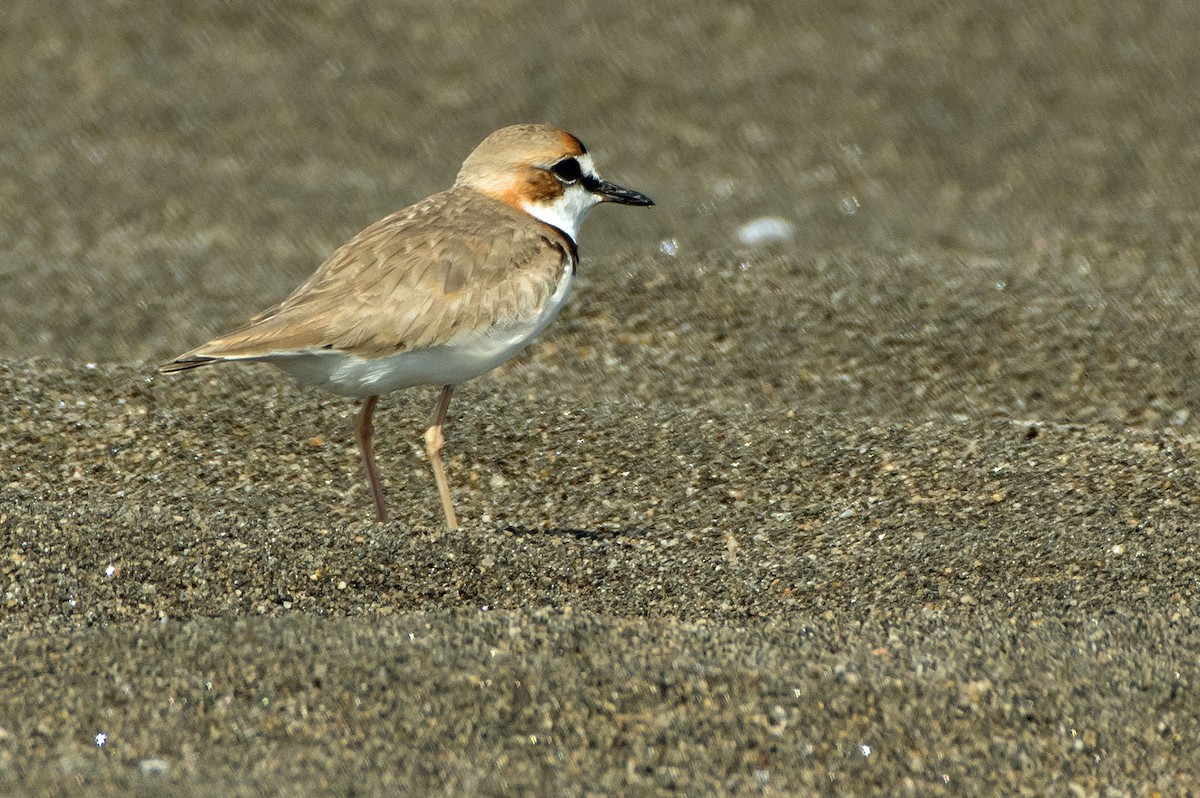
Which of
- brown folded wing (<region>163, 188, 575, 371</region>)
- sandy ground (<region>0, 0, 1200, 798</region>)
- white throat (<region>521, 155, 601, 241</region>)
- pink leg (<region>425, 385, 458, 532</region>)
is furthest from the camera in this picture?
white throat (<region>521, 155, 601, 241</region>)

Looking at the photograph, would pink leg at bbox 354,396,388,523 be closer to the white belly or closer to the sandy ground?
the sandy ground

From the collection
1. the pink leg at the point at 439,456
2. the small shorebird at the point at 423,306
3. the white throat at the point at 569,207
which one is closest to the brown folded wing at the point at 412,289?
the small shorebird at the point at 423,306

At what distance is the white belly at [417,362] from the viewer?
396 centimetres

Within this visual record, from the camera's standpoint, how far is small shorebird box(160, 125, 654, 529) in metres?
3.91

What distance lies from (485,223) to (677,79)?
4.52 metres

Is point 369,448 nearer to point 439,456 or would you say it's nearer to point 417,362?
point 439,456

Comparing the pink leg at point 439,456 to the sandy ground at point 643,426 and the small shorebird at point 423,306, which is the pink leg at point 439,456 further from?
the sandy ground at point 643,426

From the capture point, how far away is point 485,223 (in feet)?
14.2

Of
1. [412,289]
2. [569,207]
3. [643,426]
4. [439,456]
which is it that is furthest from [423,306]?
[643,426]

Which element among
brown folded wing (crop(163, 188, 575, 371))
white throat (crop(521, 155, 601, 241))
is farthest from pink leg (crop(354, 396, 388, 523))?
white throat (crop(521, 155, 601, 241))

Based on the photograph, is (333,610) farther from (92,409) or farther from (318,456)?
(92,409)

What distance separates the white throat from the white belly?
0.42 metres

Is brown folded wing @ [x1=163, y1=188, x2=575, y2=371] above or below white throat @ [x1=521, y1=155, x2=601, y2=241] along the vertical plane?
above

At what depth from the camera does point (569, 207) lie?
466 cm
